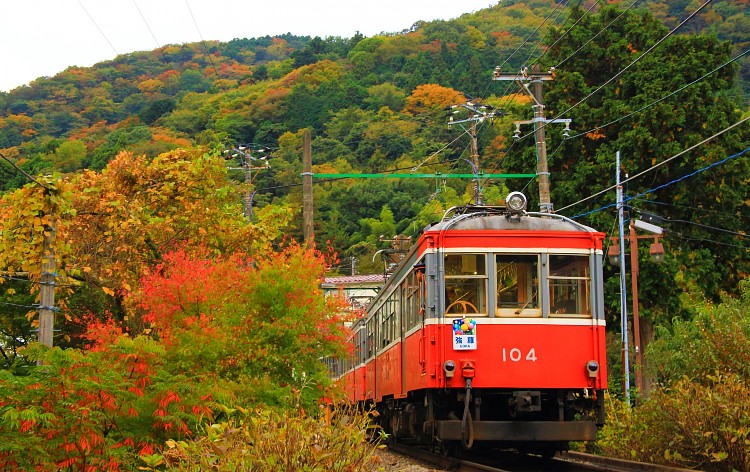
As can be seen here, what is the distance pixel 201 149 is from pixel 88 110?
2076 inches

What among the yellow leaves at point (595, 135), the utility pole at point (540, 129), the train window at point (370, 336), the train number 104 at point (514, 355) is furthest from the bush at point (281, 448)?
the yellow leaves at point (595, 135)

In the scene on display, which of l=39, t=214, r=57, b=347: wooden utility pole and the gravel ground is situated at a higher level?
l=39, t=214, r=57, b=347: wooden utility pole

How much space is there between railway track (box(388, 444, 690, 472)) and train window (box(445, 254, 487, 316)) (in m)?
1.98

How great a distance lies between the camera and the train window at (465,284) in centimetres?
1201

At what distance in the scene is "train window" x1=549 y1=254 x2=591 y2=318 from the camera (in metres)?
12.0

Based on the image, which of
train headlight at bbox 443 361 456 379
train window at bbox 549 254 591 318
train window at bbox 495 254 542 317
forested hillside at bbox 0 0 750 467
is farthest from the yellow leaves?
train headlight at bbox 443 361 456 379

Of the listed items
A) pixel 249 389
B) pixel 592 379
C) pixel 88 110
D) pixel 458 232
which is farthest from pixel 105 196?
pixel 88 110

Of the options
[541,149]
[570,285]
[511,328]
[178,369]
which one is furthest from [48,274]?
[541,149]

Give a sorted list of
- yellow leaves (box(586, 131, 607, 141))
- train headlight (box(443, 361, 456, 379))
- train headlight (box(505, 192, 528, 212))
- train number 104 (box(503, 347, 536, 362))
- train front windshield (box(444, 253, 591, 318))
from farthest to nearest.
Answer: yellow leaves (box(586, 131, 607, 141)), train headlight (box(505, 192, 528, 212)), train front windshield (box(444, 253, 591, 318)), train number 104 (box(503, 347, 536, 362)), train headlight (box(443, 361, 456, 379))

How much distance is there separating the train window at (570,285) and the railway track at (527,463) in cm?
198

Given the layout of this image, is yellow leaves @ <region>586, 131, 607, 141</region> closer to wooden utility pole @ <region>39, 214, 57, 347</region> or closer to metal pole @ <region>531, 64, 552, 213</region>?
metal pole @ <region>531, 64, 552, 213</region>

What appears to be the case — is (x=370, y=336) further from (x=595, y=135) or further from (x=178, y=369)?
(x=595, y=135)

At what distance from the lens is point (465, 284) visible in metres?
12.1

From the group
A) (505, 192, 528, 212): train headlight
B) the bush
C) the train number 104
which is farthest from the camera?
(505, 192, 528, 212): train headlight
